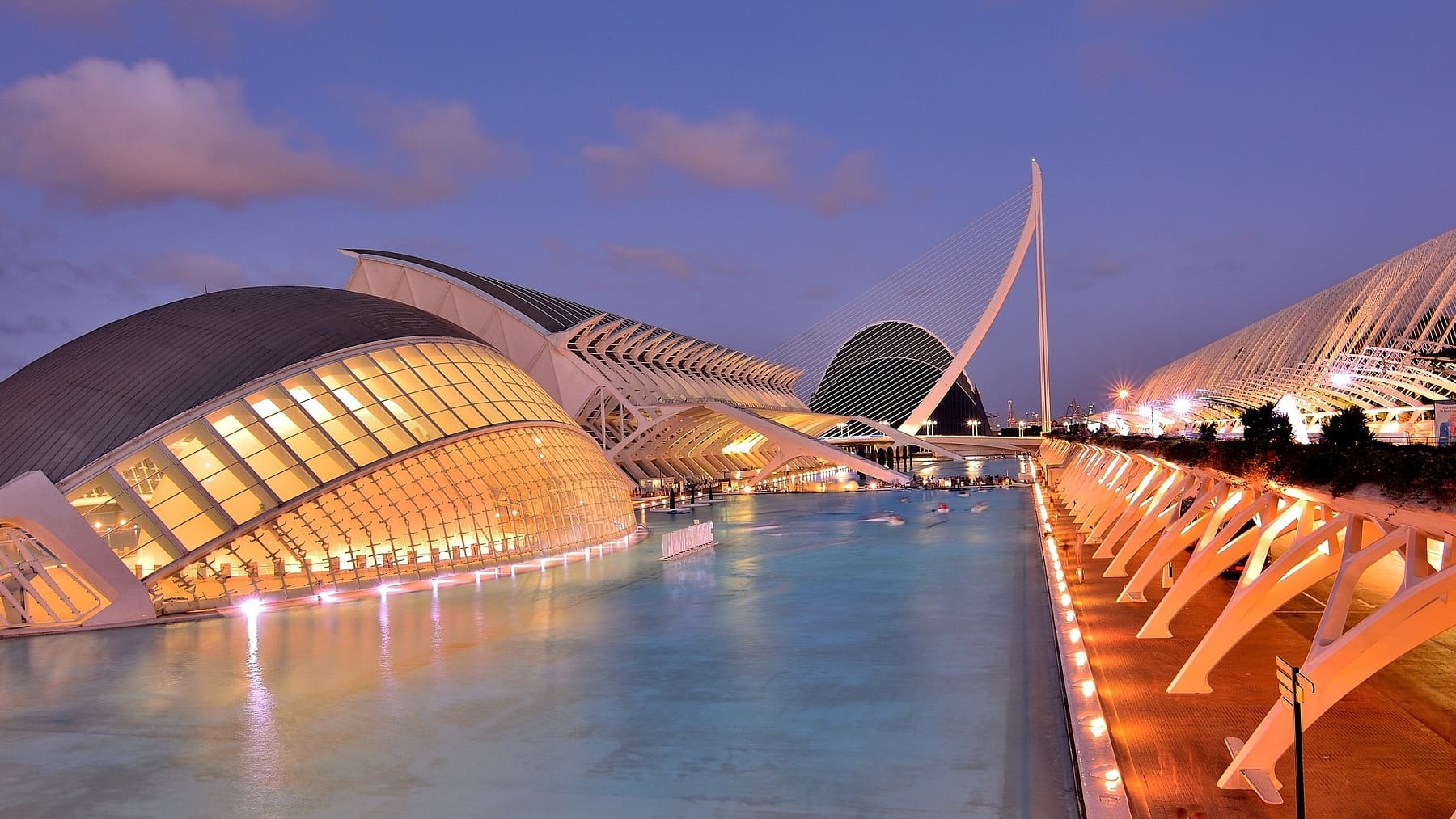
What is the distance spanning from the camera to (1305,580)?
36.8ft

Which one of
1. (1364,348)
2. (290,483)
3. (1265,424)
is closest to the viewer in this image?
(290,483)

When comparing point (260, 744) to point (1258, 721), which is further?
point (260, 744)

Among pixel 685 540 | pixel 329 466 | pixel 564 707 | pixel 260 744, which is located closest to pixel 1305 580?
pixel 564 707

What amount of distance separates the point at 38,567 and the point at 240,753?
1117 centimetres

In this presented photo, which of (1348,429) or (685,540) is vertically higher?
(1348,429)

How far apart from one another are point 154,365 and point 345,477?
17.9 feet

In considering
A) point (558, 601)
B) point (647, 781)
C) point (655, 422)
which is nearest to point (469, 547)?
point (558, 601)

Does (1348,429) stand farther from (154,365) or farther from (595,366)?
(595,366)

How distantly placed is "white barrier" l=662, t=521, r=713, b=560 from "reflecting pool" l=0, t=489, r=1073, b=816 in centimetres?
584

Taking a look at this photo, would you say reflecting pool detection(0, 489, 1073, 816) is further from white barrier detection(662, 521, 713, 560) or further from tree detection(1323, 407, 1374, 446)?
tree detection(1323, 407, 1374, 446)

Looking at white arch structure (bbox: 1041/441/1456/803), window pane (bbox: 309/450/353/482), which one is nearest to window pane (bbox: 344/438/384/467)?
window pane (bbox: 309/450/353/482)

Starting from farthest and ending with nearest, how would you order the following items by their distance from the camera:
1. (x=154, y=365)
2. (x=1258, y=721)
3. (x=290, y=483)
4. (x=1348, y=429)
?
(x=154, y=365)
(x=290, y=483)
(x=1348, y=429)
(x=1258, y=721)

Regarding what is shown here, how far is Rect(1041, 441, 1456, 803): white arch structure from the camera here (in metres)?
8.16

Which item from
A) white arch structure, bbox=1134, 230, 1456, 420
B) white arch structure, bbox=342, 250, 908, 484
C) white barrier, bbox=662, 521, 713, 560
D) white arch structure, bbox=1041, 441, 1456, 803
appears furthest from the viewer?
white arch structure, bbox=342, 250, 908, 484
